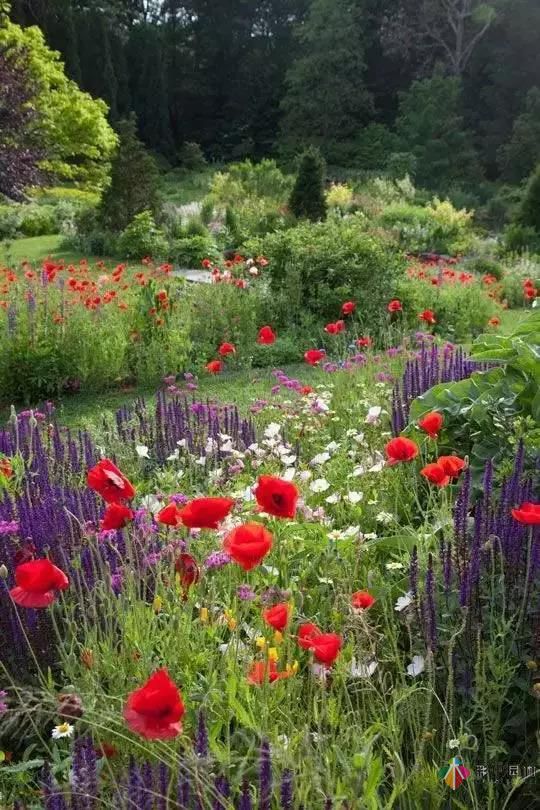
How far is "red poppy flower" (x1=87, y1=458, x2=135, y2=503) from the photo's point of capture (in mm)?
1777

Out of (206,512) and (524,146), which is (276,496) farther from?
(524,146)

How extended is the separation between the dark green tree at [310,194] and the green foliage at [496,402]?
12719mm

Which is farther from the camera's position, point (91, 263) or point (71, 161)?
point (71, 161)

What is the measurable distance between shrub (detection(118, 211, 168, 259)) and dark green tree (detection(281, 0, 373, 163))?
66.4 feet

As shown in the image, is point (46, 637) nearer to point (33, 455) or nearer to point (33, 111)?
point (33, 455)

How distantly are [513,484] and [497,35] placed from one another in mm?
36091

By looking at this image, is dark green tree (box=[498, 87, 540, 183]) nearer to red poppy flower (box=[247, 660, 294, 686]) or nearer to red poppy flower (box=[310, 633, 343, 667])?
red poppy flower (box=[247, 660, 294, 686])

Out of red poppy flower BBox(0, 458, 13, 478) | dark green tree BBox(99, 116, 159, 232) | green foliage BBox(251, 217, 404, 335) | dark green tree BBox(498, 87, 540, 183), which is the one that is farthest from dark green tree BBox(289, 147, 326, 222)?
dark green tree BBox(498, 87, 540, 183)

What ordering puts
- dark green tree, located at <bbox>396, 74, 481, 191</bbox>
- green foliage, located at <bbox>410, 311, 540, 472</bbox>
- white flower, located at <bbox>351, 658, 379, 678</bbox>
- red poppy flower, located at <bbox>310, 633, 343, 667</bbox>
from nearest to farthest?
1. red poppy flower, located at <bbox>310, 633, 343, 667</bbox>
2. white flower, located at <bbox>351, 658, 379, 678</bbox>
3. green foliage, located at <bbox>410, 311, 540, 472</bbox>
4. dark green tree, located at <bbox>396, 74, 481, 191</bbox>

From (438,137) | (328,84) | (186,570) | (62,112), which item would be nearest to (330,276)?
(186,570)

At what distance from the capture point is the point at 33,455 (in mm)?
3439

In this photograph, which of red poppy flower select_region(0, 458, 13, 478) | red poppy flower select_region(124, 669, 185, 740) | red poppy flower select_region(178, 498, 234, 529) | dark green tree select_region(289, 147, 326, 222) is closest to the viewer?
red poppy flower select_region(124, 669, 185, 740)

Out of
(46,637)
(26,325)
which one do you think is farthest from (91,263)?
(46,637)

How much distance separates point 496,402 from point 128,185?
13621 mm
